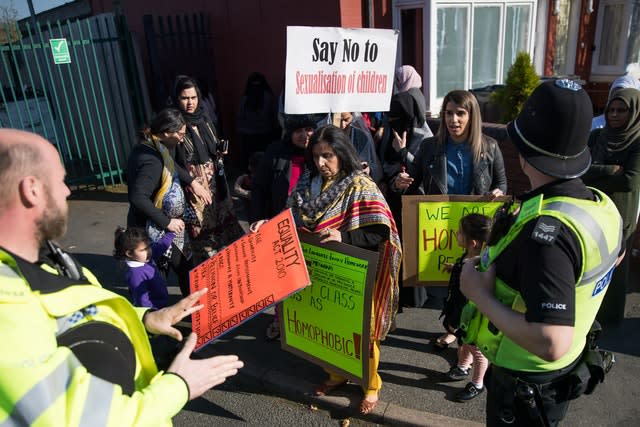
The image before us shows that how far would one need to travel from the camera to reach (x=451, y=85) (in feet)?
26.6

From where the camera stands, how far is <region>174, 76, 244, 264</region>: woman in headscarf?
4086 millimetres

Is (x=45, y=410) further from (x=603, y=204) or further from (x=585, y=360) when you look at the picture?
(x=585, y=360)

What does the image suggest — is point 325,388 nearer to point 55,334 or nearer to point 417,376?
point 417,376

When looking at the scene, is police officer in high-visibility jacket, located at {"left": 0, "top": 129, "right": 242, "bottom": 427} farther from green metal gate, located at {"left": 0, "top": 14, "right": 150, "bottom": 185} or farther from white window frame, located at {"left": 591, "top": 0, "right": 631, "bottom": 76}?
white window frame, located at {"left": 591, "top": 0, "right": 631, "bottom": 76}

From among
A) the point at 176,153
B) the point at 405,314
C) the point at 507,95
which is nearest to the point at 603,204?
the point at 405,314

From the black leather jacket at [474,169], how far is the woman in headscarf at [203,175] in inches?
69.4

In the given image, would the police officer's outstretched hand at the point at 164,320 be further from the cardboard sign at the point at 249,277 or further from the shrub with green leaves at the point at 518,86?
the shrub with green leaves at the point at 518,86

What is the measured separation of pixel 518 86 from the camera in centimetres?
679

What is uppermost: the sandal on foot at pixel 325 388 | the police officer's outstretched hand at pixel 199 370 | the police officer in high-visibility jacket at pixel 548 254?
the police officer in high-visibility jacket at pixel 548 254

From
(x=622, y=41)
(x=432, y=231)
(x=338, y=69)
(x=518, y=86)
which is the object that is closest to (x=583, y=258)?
(x=432, y=231)

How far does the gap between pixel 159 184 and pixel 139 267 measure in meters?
0.65

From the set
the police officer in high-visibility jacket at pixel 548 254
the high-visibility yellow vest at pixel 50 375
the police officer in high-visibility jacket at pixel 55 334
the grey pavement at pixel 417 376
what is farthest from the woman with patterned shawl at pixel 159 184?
the police officer in high-visibility jacket at pixel 548 254

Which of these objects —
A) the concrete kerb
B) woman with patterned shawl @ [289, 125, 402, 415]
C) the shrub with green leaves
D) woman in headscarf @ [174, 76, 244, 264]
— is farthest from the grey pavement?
the shrub with green leaves

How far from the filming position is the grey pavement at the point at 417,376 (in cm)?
308
